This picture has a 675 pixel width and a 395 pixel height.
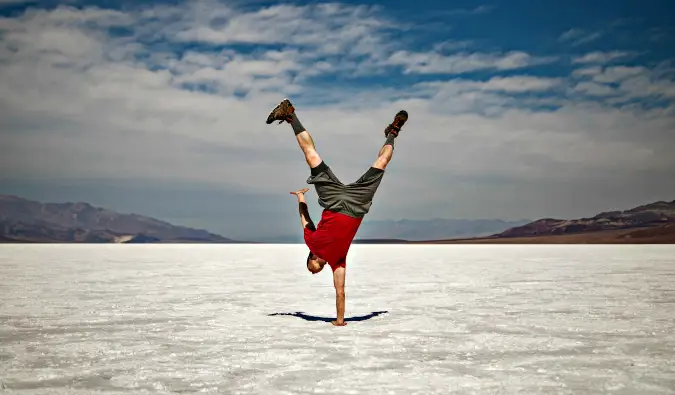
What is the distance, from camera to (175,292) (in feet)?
34.8

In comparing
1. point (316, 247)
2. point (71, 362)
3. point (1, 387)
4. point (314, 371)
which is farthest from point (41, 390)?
Answer: point (316, 247)

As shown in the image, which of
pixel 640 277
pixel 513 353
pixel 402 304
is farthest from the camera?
pixel 640 277

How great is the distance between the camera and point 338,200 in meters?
6.64

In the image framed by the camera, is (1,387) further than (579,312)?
No

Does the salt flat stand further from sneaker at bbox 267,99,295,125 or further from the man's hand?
sneaker at bbox 267,99,295,125

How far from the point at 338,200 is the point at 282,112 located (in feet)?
3.68

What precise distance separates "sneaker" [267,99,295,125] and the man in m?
0.04

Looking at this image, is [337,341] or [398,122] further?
[398,122]

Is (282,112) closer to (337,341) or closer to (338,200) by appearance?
(338,200)

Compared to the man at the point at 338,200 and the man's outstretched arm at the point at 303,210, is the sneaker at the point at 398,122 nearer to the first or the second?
the man at the point at 338,200

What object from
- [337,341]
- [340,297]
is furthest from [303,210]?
[337,341]

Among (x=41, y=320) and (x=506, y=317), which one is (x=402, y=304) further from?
(x=41, y=320)

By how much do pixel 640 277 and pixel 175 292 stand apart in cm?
1038

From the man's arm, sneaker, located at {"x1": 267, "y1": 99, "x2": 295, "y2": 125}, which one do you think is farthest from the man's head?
sneaker, located at {"x1": 267, "y1": 99, "x2": 295, "y2": 125}
